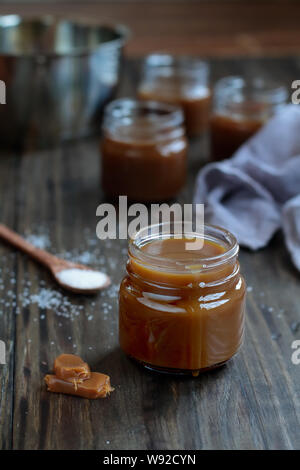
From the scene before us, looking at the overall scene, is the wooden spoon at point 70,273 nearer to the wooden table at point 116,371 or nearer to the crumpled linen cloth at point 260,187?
the wooden table at point 116,371

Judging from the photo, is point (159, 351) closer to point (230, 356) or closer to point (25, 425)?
point (230, 356)

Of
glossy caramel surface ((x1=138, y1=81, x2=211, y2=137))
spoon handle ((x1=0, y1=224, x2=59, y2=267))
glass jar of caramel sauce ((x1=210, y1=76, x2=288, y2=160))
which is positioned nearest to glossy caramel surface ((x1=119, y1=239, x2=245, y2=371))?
spoon handle ((x1=0, y1=224, x2=59, y2=267))

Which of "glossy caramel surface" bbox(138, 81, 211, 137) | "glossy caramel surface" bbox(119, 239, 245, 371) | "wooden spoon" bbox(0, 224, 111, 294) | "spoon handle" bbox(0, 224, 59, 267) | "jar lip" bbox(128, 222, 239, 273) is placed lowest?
"glossy caramel surface" bbox(138, 81, 211, 137)

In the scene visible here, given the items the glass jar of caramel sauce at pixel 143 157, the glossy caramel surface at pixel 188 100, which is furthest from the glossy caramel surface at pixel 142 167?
the glossy caramel surface at pixel 188 100

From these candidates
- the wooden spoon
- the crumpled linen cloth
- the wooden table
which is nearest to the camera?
the wooden table

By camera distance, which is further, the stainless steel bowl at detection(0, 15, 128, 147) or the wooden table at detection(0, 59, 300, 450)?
the stainless steel bowl at detection(0, 15, 128, 147)

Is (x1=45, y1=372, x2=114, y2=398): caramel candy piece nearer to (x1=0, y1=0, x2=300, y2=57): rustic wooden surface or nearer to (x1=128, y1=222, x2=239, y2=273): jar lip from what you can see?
(x1=128, y1=222, x2=239, y2=273): jar lip

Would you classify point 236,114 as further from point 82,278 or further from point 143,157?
point 82,278
